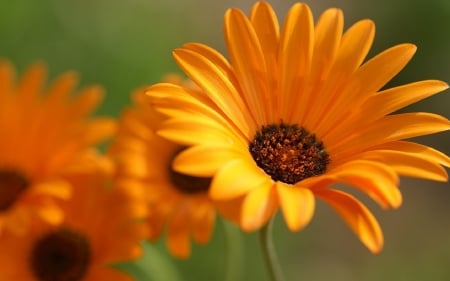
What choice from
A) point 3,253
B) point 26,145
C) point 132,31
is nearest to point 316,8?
point 132,31

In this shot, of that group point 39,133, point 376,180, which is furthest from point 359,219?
point 39,133

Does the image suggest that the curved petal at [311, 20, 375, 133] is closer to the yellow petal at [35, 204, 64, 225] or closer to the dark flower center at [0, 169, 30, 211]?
the yellow petal at [35, 204, 64, 225]

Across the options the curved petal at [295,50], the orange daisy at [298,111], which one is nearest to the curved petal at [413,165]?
the orange daisy at [298,111]

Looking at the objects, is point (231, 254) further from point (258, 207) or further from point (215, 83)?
point (258, 207)

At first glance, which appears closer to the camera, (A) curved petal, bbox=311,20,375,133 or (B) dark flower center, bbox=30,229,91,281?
(A) curved petal, bbox=311,20,375,133

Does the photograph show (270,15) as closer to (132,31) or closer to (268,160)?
(268,160)

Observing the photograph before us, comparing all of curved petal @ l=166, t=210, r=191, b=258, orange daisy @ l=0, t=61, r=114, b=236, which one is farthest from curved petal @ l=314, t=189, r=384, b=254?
orange daisy @ l=0, t=61, r=114, b=236
